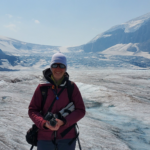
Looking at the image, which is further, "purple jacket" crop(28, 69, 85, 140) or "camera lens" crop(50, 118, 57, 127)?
"purple jacket" crop(28, 69, 85, 140)

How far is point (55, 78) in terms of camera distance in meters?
2.37

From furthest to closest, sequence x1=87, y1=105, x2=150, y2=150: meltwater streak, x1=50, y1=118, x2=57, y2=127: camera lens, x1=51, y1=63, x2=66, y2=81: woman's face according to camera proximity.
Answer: x1=87, y1=105, x2=150, y2=150: meltwater streak < x1=51, y1=63, x2=66, y2=81: woman's face < x1=50, y1=118, x2=57, y2=127: camera lens

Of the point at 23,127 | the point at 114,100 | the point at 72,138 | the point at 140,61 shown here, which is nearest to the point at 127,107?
the point at 114,100

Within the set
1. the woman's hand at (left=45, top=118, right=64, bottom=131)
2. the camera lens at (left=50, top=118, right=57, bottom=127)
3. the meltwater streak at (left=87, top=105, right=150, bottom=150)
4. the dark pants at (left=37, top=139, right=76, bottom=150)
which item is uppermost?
the camera lens at (left=50, top=118, right=57, bottom=127)

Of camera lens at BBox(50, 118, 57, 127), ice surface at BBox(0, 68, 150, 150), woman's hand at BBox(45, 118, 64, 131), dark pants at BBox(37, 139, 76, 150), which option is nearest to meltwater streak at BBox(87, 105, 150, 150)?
ice surface at BBox(0, 68, 150, 150)

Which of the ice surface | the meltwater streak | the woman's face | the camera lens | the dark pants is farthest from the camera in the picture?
the meltwater streak

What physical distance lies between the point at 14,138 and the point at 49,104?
2801 mm

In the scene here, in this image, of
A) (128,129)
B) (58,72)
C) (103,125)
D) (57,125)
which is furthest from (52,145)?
(128,129)

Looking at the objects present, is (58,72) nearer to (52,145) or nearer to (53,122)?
(53,122)

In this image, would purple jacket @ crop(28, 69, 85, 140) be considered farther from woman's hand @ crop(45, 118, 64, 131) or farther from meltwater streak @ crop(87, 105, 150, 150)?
meltwater streak @ crop(87, 105, 150, 150)

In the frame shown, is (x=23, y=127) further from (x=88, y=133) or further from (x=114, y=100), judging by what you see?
(x=114, y=100)

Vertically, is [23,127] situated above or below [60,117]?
below

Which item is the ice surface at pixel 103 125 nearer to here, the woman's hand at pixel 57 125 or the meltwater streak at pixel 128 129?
A: the meltwater streak at pixel 128 129

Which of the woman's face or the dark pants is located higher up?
the woman's face
